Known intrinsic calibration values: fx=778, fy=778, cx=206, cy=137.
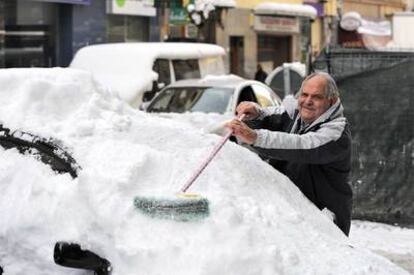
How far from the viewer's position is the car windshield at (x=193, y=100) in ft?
40.4

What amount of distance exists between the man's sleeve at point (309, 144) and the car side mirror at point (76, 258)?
101 cm

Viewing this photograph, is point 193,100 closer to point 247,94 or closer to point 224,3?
point 247,94

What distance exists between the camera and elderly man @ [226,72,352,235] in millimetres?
3781

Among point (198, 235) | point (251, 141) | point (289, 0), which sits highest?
point (289, 0)

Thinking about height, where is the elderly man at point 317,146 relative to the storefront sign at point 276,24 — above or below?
below

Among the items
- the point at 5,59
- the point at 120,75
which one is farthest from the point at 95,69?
the point at 5,59

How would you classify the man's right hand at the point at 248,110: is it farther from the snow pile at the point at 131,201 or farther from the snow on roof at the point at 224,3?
the snow on roof at the point at 224,3

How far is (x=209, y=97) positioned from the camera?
41.3 feet

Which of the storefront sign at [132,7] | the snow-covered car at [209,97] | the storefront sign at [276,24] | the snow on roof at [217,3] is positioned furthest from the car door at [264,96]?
the storefront sign at [276,24]

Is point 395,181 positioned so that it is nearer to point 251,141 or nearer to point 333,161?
point 333,161

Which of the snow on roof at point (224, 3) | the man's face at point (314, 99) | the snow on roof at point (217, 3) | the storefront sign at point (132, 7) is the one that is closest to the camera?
the man's face at point (314, 99)

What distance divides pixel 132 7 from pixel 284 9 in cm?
858

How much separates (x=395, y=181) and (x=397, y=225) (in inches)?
18.4

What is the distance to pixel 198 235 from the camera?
115 inches
